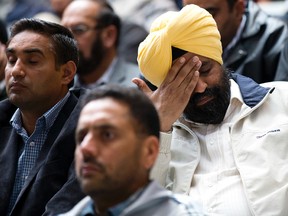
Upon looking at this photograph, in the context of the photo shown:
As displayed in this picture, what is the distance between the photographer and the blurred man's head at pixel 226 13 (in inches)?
161

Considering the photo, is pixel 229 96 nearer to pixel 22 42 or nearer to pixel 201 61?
pixel 201 61

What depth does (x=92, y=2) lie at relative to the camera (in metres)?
5.34

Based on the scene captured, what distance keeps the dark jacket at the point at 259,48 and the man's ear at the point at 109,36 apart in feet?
3.78

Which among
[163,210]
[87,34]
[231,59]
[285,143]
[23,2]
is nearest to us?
[163,210]

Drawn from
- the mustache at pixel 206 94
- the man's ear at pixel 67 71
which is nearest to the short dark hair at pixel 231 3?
the mustache at pixel 206 94

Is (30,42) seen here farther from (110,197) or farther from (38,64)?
(110,197)

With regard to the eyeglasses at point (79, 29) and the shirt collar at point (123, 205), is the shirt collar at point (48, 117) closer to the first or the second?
the shirt collar at point (123, 205)

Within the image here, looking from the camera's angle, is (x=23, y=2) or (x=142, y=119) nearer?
(x=142, y=119)

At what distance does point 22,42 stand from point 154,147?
1.21m

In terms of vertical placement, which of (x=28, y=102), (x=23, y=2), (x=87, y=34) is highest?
(x=28, y=102)

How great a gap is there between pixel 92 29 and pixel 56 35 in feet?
6.19

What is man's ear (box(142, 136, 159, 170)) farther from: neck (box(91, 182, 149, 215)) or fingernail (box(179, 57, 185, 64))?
fingernail (box(179, 57, 185, 64))

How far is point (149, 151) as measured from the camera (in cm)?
238

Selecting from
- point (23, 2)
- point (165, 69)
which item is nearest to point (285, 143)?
point (165, 69)
